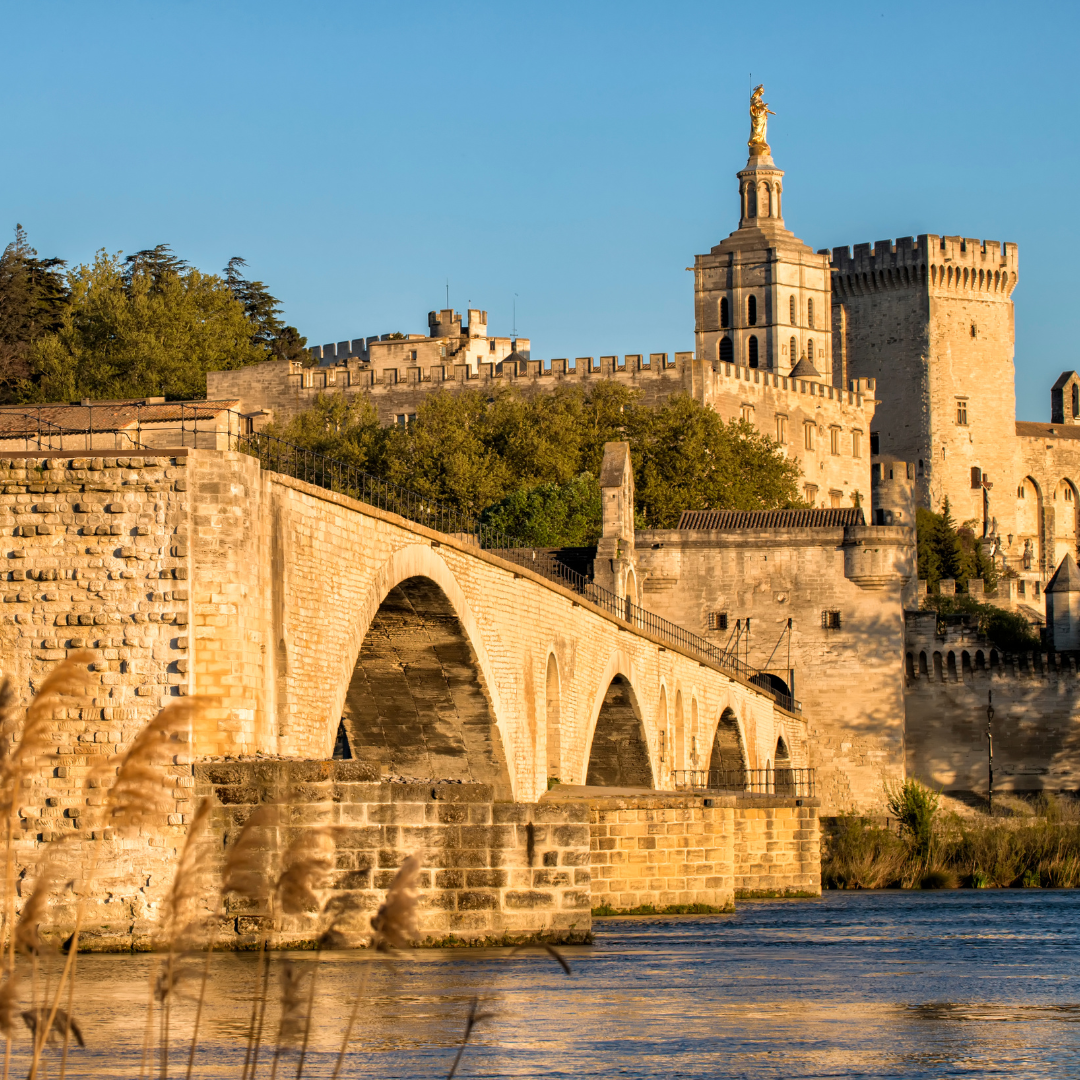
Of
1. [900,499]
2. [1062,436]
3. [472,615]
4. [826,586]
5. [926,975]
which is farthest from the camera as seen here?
[1062,436]

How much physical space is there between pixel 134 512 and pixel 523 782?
12286 mm

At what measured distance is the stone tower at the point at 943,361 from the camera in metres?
99.2

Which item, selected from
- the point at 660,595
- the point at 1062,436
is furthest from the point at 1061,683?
the point at 1062,436

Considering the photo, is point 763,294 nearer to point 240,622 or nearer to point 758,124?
point 758,124

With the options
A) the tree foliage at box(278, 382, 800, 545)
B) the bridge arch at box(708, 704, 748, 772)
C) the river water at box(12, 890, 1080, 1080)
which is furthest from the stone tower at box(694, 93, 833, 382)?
the river water at box(12, 890, 1080, 1080)

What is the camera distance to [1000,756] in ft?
211

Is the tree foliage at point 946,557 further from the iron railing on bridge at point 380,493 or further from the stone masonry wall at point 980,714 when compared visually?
the iron railing on bridge at point 380,493

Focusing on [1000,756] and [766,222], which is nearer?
[1000,756]

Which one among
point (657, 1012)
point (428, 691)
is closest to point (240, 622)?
point (657, 1012)

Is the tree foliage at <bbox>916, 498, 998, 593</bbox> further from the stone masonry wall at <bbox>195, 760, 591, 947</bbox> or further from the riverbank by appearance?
the stone masonry wall at <bbox>195, 760, 591, 947</bbox>

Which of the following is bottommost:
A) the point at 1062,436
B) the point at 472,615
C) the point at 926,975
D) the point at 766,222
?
the point at 926,975

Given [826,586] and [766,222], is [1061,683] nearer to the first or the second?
[826,586]

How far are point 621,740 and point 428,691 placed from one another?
12.9 metres

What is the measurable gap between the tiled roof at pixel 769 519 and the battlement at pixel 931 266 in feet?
139
